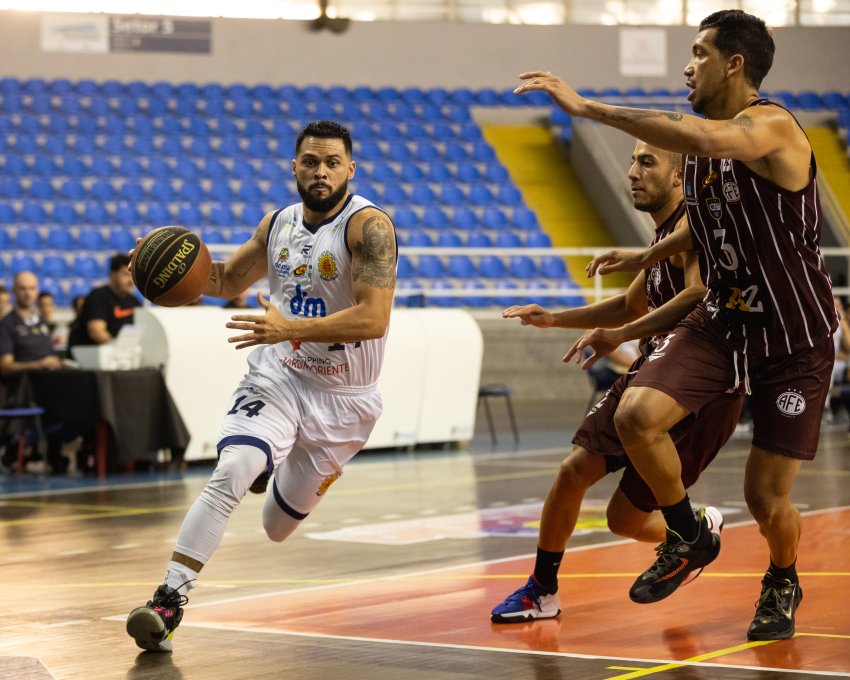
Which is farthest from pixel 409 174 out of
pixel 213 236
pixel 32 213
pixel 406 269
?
pixel 32 213

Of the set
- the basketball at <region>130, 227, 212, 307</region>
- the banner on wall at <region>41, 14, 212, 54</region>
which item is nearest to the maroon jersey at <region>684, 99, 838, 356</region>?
the basketball at <region>130, 227, 212, 307</region>

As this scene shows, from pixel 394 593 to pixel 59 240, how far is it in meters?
15.1

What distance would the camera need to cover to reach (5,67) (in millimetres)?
22969

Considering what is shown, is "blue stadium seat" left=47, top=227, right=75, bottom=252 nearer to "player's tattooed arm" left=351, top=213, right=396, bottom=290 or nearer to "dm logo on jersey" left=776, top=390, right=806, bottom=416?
"player's tattooed arm" left=351, top=213, right=396, bottom=290

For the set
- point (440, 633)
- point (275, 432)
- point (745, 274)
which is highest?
point (745, 274)

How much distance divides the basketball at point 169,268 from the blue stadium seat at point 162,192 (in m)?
16.1

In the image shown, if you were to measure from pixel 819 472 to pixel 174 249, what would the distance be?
779 cm

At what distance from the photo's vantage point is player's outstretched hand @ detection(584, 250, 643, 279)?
17.7ft

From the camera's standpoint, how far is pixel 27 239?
65.8 feet


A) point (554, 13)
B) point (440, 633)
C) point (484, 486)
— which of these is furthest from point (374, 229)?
point (554, 13)

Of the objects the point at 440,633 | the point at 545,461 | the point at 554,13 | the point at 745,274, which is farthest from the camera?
the point at 554,13

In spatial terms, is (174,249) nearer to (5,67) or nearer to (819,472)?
(819,472)

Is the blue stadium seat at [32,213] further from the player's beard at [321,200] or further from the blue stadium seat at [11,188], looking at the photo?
the player's beard at [321,200]

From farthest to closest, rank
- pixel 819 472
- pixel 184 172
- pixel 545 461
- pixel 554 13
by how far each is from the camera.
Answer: pixel 554 13, pixel 184 172, pixel 545 461, pixel 819 472
